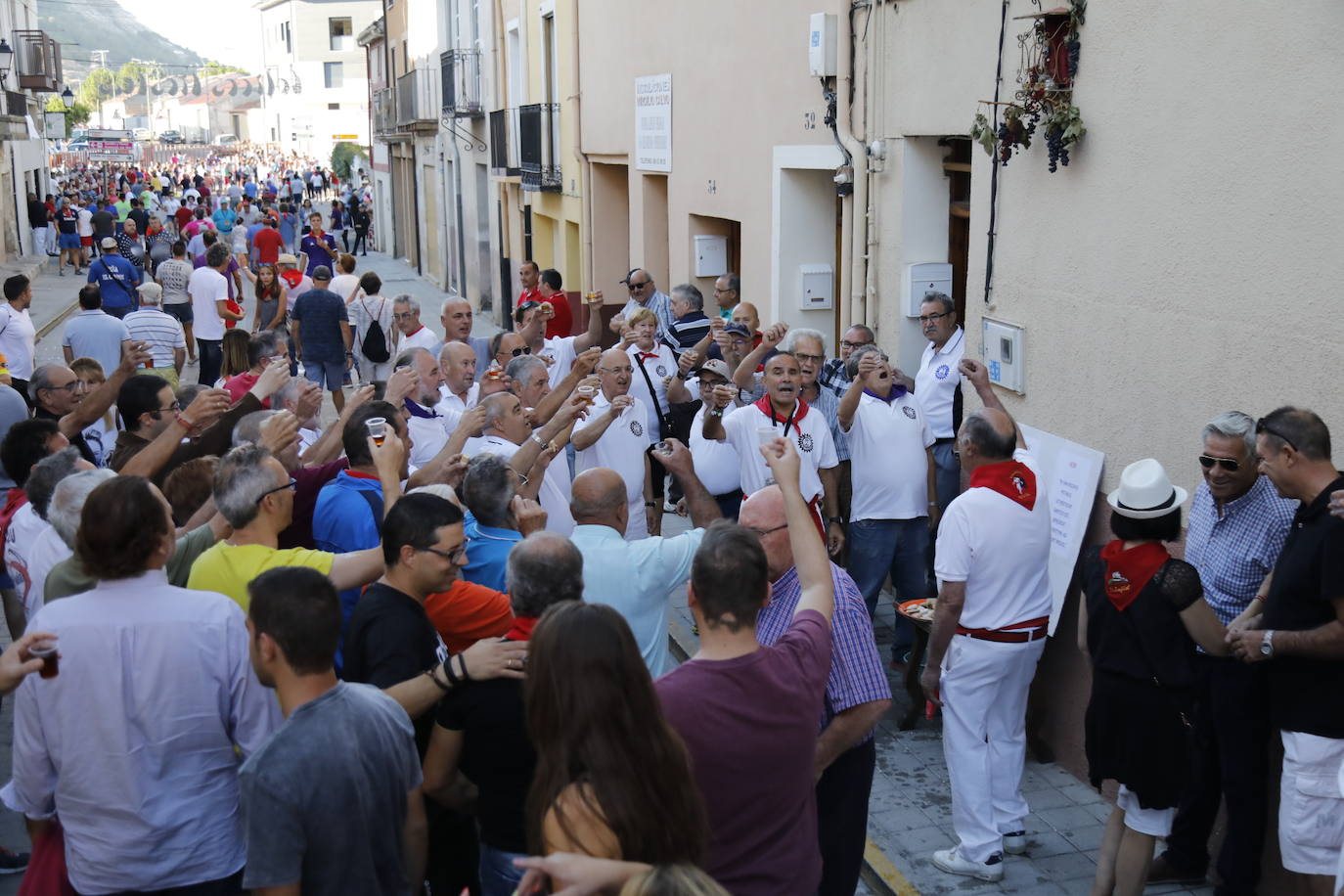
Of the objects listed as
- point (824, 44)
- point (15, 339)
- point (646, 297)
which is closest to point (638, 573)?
point (824, 44)

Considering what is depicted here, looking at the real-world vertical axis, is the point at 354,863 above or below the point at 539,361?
below

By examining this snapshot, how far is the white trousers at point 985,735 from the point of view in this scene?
5.41m

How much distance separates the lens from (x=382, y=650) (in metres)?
3.80

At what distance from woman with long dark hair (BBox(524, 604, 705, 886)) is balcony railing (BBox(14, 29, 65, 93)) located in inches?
1486

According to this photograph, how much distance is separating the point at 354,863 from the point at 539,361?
474 cm

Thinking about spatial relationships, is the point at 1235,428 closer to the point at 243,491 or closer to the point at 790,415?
the point at 790,415

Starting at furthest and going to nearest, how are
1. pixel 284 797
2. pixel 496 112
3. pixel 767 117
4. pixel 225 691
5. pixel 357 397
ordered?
pixel 496 112 < pixel 767 117 < pixel 357 397 < pixel 225 691 < pixel 284 797

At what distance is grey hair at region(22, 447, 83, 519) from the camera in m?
4.95

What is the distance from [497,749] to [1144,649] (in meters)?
2.36

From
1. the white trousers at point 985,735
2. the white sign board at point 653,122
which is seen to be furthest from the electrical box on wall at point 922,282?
the white sign board at point 653,122

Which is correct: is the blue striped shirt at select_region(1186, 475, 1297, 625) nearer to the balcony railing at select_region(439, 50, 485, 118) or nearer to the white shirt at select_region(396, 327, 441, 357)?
the white shirt at select_region(396, 327, 441, 357)

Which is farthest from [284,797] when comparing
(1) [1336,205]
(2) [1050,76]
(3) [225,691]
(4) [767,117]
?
(4) [767,117]

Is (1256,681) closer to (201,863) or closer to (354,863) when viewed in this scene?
(354,863)

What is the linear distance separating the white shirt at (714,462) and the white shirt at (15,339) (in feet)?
20.9
